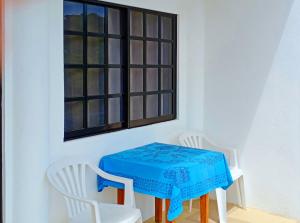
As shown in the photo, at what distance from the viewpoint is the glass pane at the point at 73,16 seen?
3.39 m

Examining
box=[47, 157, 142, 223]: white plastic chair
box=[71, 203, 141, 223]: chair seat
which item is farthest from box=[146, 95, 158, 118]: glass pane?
box=[71, 203, 141, 223]: chair seat

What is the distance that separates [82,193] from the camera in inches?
133

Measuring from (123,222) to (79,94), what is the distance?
112 cm

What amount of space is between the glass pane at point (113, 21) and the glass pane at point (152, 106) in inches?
30.2

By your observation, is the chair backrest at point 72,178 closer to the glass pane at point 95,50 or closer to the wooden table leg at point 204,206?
the glass pane at point 95,50

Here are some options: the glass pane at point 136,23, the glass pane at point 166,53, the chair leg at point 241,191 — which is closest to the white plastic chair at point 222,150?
the chair leg at point 241,191

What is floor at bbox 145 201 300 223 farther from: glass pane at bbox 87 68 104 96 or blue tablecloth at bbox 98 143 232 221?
glass pane at bbox 87 68 104 96

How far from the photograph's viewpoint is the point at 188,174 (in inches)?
130

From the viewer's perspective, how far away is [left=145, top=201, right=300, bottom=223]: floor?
4.22 metres

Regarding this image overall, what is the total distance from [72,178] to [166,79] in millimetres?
1652

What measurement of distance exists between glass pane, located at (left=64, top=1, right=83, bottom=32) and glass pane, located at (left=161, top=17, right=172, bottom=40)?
1.13 metres

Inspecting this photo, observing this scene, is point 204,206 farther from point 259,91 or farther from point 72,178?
point 259,91

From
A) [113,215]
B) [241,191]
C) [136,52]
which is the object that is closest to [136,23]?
[136,52]

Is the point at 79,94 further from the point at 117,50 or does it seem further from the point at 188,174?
the point at 188,174
